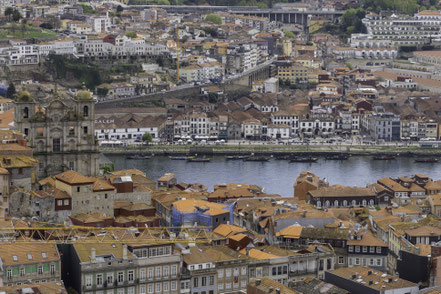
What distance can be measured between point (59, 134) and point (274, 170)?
16494 millimetres

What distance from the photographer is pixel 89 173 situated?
32.8m

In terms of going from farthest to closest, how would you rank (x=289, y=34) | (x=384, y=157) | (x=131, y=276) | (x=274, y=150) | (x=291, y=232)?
(x=289, y=34) → (x=274, y=150) → (x=384, y=157) → (x=291, y=232) → (x=131, y=276)

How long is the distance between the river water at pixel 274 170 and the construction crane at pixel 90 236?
17.4 m

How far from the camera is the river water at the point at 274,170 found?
44.3 meters

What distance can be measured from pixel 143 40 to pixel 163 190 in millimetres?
34909

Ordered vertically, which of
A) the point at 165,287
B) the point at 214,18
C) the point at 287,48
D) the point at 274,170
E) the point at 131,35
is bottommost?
the point at 274,170

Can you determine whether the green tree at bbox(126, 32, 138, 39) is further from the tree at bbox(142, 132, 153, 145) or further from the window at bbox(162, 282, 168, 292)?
the window at bbox(162, 282, 168, 292)

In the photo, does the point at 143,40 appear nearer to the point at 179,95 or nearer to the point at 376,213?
the point at 179,95

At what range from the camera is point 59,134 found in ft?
107

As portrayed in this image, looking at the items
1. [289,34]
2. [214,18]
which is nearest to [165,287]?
[214,18]

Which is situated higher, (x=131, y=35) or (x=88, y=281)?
(x=131, y=35)

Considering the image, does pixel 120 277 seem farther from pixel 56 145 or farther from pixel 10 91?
pixel 10 91

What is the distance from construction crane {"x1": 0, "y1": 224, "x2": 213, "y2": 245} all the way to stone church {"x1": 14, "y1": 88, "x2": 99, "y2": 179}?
7308mm

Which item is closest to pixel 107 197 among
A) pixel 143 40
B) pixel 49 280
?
pixel 49 280
